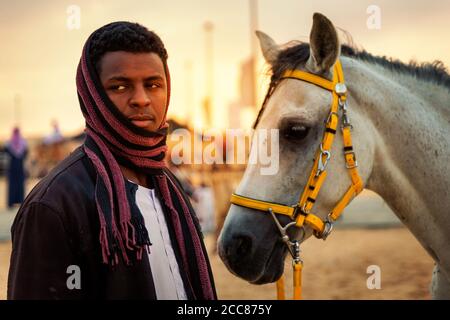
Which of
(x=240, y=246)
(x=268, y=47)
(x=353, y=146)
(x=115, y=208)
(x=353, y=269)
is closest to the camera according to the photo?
(x=115, y=208)

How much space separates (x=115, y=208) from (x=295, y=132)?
1174 millimetres

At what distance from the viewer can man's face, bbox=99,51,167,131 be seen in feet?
6.72

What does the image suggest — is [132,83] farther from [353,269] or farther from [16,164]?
[16,164]

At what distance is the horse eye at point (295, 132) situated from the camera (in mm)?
2799

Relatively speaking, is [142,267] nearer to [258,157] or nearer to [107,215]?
[107,215]

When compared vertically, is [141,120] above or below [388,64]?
below

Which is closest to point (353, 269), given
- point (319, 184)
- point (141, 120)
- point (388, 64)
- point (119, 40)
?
point (388, 64)

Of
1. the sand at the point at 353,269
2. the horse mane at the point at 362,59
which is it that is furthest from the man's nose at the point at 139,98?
the sand at the point at 353,269

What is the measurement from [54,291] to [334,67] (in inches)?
77.3

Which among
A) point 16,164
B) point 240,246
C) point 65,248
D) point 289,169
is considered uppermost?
point 289,169

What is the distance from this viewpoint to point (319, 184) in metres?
2.79

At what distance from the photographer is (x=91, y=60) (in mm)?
2086

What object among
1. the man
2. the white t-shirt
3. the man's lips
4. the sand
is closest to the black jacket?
the man

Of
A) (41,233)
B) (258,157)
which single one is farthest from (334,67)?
(41,233)
